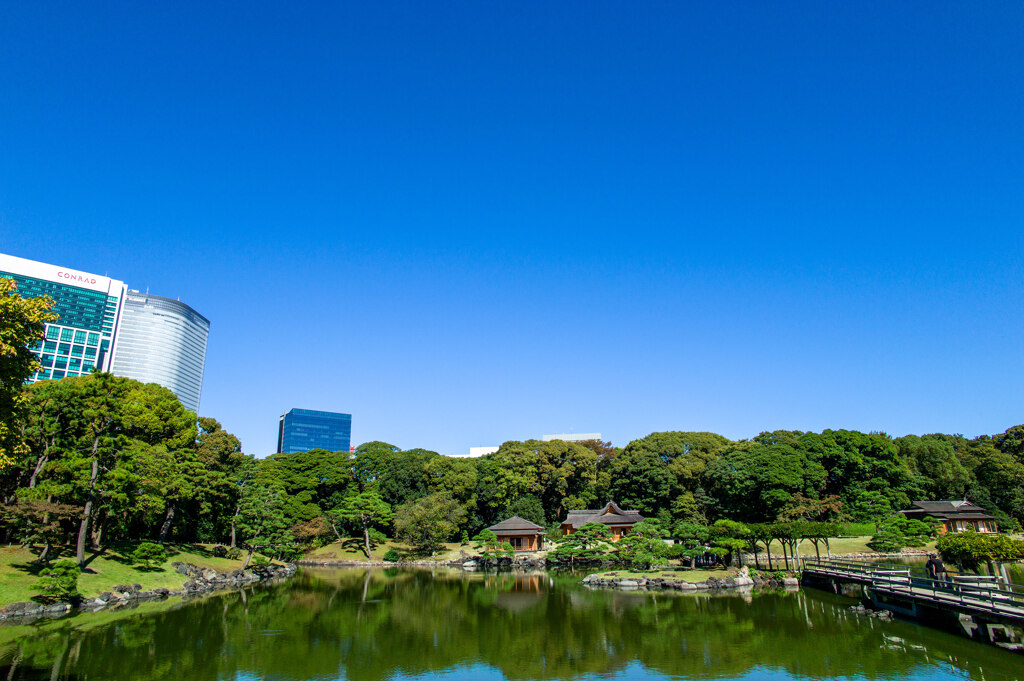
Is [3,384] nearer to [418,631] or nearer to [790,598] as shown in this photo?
[418,631]

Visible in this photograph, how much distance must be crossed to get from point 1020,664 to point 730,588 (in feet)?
49.5

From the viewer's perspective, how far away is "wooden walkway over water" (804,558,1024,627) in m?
15.3

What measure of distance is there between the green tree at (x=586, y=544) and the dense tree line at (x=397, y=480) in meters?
8.01

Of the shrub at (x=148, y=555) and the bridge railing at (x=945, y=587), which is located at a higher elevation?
the shrub at (x=148, y=555)

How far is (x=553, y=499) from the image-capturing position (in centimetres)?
5416

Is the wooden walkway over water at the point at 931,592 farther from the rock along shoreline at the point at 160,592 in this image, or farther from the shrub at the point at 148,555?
the shrub at the point at 148,555

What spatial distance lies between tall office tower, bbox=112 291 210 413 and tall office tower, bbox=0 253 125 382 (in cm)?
3307

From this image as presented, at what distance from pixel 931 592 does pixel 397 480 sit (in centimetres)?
4117

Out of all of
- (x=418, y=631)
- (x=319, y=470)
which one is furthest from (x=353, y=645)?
(x=319, y=470)

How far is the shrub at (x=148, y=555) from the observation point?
87.2 ft

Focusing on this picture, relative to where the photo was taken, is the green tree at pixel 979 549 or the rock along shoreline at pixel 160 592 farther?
the rock along shoreline at pixel 160 592

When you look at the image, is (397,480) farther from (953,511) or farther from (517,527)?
(953,511)

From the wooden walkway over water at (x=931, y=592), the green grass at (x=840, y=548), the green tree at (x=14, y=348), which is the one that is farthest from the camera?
the green grass at (x=840, y=548)

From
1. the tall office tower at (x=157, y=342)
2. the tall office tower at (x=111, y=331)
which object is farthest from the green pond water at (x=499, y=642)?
the tall office tower at (x=157, y=342)
